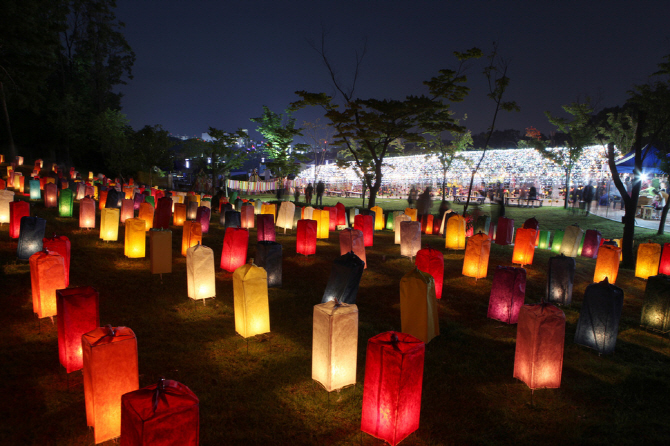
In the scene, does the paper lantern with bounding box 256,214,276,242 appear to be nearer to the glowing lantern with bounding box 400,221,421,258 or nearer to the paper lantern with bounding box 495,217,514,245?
the glowing lantern with bounding box 400,221,421,258

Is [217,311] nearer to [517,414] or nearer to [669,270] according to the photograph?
[517,414]

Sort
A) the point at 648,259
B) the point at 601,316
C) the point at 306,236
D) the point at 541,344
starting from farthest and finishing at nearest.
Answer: the point at 306,236 < the point at 648,259 < the point at 601,316 < the point at 541,344

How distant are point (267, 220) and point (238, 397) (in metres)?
5.32

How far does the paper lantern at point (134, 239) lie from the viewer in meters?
7.13

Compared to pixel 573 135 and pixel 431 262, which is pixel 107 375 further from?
pixel 573 135

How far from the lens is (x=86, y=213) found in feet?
28.8

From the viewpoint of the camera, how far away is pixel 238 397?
336 centimetres

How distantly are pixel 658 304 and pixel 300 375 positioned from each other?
4.92 metres

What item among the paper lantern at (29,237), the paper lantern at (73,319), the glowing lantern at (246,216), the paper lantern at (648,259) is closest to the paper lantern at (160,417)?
the paper lantern at (73,319)

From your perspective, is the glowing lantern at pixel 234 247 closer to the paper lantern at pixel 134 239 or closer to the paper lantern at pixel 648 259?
the paper lantern at pixel 134 239

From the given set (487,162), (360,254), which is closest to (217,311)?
(360,254)

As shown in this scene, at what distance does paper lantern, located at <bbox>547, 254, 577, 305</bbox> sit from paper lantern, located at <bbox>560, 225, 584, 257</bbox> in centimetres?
364

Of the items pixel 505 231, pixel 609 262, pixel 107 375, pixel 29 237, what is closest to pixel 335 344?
pixel 107 375

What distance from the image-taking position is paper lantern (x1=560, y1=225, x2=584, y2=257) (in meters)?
9.19
